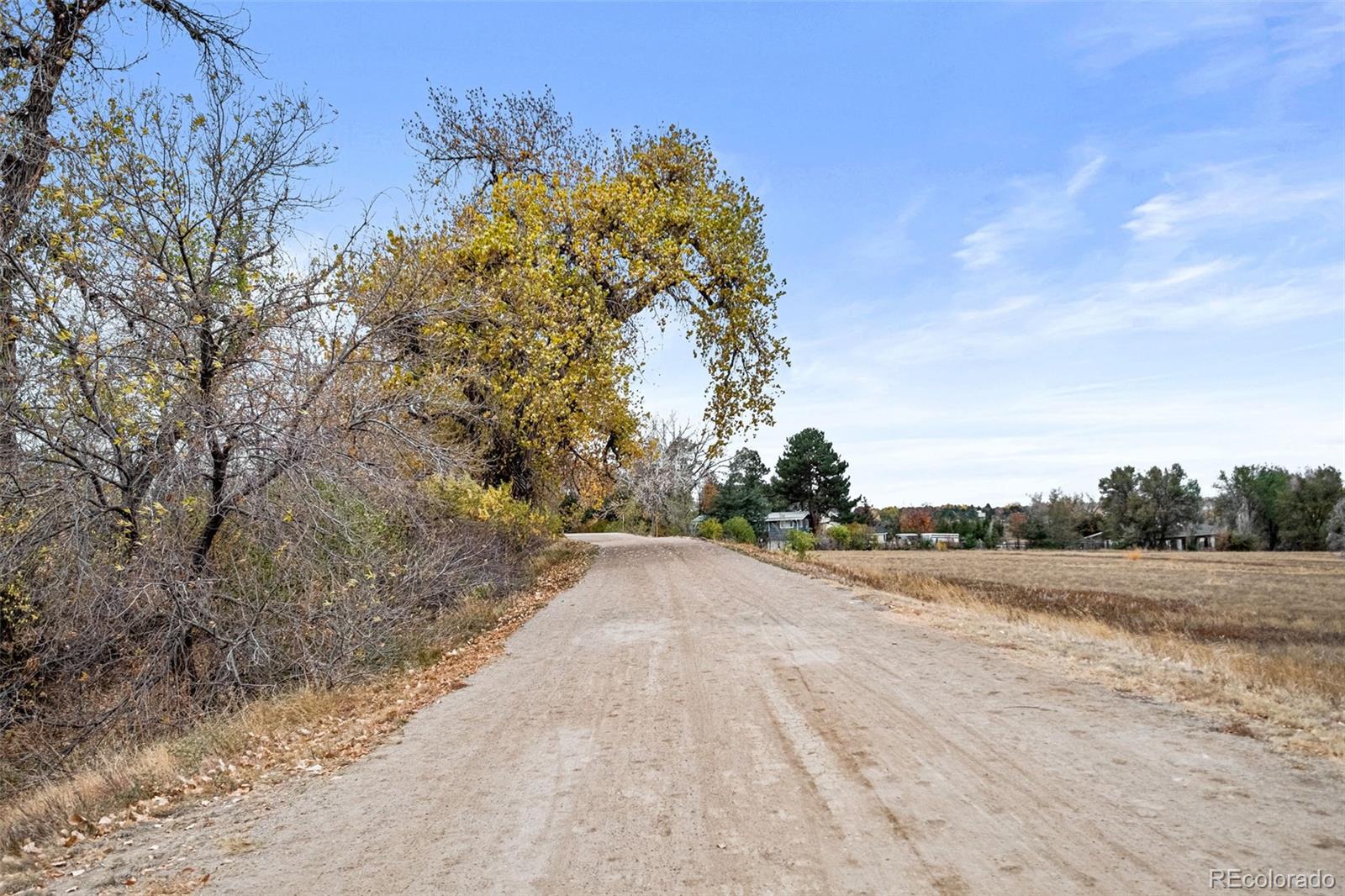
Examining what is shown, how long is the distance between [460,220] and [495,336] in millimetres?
5924

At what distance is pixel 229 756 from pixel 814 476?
84752 millimetres

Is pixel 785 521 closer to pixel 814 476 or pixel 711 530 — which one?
pixel 814 476

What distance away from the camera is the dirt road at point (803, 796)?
3.94 m

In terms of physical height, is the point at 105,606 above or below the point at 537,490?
below

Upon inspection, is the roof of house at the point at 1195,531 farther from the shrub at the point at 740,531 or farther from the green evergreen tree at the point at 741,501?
the shrub at the point at 740,531

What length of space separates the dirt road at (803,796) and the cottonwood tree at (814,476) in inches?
3188

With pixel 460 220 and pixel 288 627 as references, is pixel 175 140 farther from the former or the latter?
pixel 460 220

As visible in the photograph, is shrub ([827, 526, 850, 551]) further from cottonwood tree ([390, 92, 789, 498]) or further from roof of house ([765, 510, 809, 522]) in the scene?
cottonwood tree ([390, 92, 789, 498])

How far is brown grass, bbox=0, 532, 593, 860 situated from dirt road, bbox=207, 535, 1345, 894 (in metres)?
0.62

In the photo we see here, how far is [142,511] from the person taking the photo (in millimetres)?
8539

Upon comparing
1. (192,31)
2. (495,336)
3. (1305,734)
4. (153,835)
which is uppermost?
(192,31)

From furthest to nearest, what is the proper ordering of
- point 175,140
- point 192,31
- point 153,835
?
point 192,31 → point 175,140 → point 153,835

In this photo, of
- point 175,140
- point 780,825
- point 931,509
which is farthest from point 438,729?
point 931,509

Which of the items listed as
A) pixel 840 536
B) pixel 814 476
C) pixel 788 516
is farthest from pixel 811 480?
pixel 840 536
